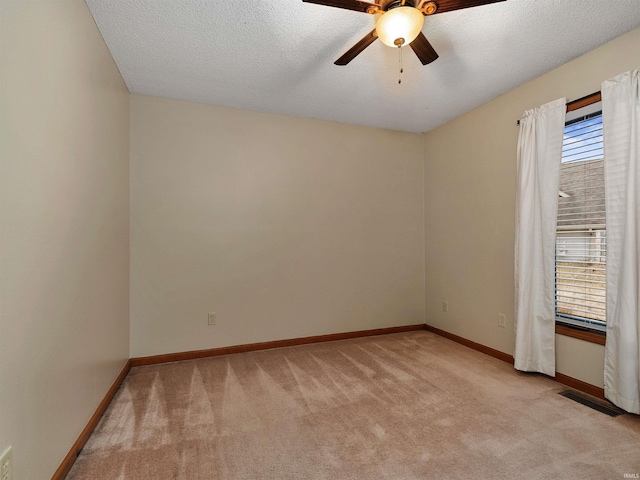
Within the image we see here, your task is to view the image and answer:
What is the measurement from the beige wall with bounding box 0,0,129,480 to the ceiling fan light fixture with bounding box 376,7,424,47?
1.58 meters

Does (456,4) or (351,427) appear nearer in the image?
(456,4)

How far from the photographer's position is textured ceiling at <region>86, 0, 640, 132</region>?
1.95 meters

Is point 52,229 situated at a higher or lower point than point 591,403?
higher

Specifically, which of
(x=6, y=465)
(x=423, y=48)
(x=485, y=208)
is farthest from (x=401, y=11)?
(x=6, y=465)

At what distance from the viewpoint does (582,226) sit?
97.3 inches

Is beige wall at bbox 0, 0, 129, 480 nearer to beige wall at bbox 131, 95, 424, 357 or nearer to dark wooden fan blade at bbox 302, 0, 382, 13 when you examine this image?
beige wall at bbox 131, 95, 424, 357

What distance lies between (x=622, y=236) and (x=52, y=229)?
3.36 m

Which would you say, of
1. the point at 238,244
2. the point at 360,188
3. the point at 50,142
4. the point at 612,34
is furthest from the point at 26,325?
the point at 612,34

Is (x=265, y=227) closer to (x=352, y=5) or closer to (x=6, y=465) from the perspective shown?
(x=352, y=5)

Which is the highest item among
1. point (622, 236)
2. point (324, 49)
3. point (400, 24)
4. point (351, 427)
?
point (324, 49)

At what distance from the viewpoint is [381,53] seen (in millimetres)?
2375

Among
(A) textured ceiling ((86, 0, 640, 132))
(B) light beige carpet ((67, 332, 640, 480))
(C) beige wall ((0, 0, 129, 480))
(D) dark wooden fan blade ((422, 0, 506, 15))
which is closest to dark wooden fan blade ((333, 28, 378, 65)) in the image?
(A) textured ceiling ((86, 0, 640, 132))

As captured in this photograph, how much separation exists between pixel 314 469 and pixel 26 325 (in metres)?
1.45

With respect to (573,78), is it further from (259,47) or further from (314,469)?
(314,469)
